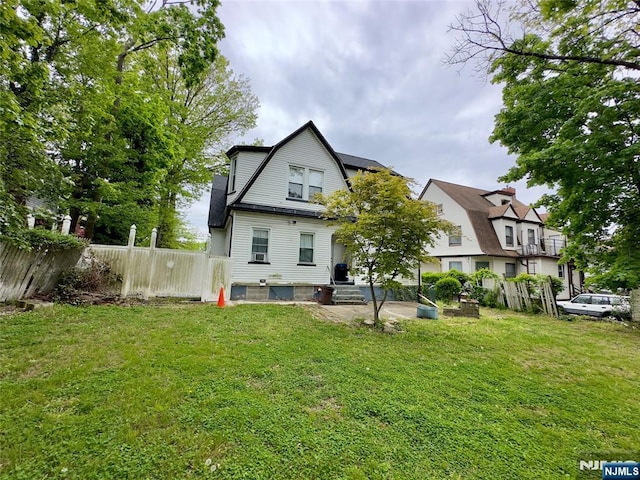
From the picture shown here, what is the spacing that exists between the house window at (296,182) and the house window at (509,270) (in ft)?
59.8

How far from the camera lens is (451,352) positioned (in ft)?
17.8

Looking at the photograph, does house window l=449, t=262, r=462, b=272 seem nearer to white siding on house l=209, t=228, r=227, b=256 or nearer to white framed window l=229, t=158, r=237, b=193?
A: white siding on house l=209, t=228, r=227, b=256

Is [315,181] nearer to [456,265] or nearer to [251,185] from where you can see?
[251,185]

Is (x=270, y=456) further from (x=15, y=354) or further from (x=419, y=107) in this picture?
(x=419, y=107)

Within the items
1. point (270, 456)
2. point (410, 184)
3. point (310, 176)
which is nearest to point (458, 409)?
point (270, 456)

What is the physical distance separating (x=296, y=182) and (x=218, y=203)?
5017mm

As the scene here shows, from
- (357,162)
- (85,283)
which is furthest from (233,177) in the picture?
(357,162)

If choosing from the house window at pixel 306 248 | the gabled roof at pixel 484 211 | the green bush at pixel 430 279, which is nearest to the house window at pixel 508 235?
the gabled roof at pixel 484 211

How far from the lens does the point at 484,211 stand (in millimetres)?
21766

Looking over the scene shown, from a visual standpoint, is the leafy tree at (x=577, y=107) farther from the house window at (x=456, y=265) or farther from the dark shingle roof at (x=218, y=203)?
the house window at (x=456, y=265)

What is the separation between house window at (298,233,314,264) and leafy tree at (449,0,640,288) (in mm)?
8336

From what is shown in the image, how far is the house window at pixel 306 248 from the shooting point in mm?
12555

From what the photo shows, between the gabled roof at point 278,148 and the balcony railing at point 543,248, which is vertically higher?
the gabled roof at point 278,148

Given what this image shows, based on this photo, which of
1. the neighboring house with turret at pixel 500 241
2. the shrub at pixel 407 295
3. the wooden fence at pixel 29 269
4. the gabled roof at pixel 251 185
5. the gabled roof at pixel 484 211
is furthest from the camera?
the neighboring house with turret at pixel 500 241
